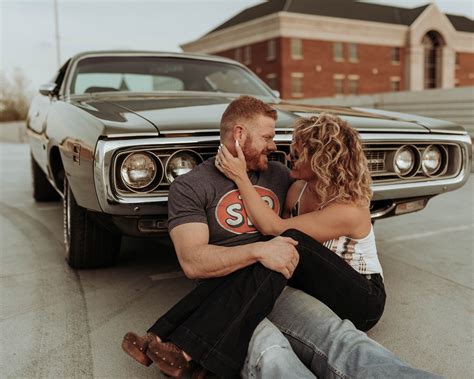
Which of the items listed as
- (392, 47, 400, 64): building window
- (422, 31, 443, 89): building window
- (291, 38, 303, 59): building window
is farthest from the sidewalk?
(422, 31, 443, 89): building window

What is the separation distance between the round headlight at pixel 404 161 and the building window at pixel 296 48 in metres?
36.0

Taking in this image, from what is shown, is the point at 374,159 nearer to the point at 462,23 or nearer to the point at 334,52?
the point at 334,52

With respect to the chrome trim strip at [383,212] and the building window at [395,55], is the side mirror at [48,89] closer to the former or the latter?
the chrome trim strip at [383,212]

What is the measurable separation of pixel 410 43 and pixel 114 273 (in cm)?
4398

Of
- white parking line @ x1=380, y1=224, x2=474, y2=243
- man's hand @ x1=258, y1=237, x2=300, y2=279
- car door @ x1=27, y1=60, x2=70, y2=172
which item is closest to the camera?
man's hand @ x1=258, y1=237, x2=300, y2=279

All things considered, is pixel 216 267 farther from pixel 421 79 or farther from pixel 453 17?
pixel 453 17

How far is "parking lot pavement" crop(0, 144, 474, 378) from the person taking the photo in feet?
7.72

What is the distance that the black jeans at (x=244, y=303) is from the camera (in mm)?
1965

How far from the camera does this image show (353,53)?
1622 inches

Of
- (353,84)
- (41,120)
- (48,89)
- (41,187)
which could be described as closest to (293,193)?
(48,89)

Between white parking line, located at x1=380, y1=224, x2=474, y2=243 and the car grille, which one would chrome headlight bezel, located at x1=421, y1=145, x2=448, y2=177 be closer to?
the car grille

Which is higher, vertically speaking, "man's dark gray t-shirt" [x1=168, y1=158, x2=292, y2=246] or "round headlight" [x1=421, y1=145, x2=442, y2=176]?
"round headlight" [x1=421, y1=145, x2=442, y2=176]

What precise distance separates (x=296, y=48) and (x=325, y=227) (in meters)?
37.4

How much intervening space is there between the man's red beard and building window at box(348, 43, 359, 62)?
4058 cm
